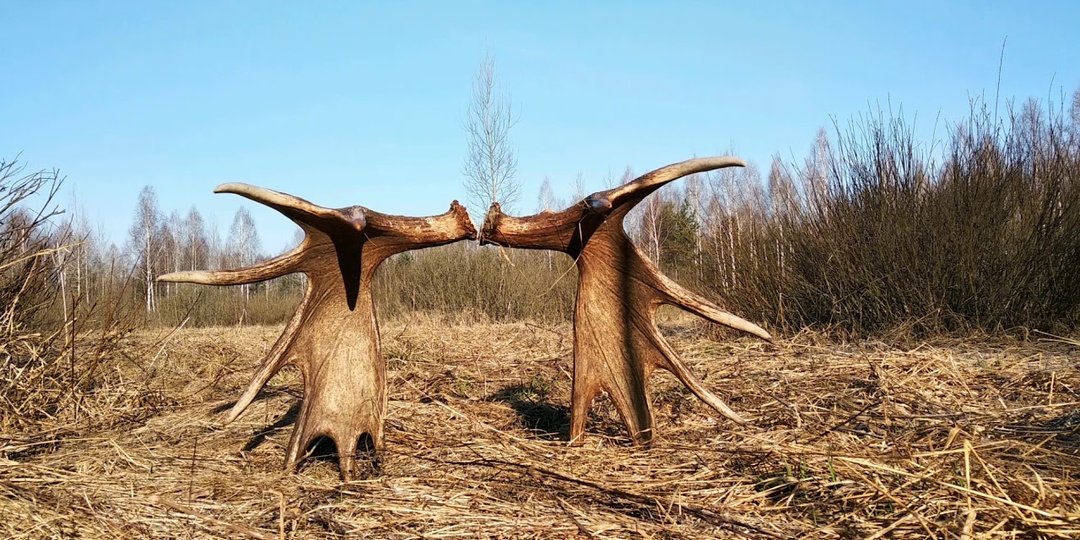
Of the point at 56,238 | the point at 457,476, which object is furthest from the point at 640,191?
the point at 56,238

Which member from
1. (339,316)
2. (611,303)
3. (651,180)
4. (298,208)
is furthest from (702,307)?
(298,208)

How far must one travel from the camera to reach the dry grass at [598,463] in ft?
7.64

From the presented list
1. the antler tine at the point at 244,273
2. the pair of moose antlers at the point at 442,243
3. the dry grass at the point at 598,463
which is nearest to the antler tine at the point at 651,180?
the pair of moose antlers at the point at 442,243

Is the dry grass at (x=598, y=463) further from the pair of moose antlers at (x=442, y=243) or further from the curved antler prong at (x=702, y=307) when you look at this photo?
the curved antler prong at (x=702, y=307)

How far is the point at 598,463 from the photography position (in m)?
3.25

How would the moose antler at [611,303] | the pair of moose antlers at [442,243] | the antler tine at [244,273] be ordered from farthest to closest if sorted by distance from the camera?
the moose antler at [611,303]
the pair of moose antlers at [442,243]
the antler tine at [244,273]

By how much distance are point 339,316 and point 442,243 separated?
2.28 feet

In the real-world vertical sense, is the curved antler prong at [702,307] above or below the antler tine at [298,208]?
below

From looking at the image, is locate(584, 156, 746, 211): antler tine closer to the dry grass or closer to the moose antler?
the moose antler

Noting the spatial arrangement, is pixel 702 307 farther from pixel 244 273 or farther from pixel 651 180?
pixel 244 273

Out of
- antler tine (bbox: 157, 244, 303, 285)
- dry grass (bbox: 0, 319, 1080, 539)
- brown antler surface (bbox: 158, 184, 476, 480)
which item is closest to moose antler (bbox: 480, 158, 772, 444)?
dry grass (bbox: 0, 319, 1080, 539)

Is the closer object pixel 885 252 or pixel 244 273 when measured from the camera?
pixel 244 273

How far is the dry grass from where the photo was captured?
233 cm

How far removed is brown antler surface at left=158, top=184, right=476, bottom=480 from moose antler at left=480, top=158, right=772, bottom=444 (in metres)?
0.42
